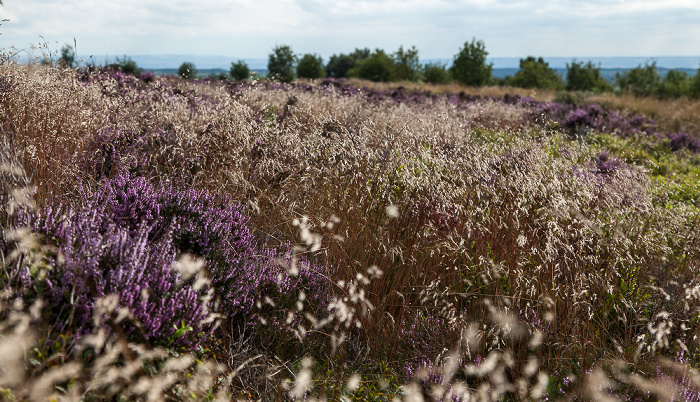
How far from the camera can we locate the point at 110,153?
387 cm

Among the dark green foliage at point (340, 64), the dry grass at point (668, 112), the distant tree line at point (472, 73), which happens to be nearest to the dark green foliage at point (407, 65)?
the distant tree line at point (472, 73)

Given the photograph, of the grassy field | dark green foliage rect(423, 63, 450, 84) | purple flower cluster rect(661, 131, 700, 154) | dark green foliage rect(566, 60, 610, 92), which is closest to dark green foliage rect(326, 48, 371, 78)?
dark green foliage rect(423, 63, 450, 84)

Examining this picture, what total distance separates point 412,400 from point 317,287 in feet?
4.49

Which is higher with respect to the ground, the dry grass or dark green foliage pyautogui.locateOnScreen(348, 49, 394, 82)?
dark green foliage pyautogui.locateOnScreen(348, 49, 394, 82)

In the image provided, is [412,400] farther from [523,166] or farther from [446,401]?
[523,166]

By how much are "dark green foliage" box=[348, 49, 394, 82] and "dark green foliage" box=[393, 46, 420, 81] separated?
813 millimetres

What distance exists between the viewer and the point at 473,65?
3919 centimetres

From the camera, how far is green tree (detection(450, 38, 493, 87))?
1537 inches

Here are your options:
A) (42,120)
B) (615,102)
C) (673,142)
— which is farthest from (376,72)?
(42,120)

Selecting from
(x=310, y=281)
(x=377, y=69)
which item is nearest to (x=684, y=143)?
(x=310, y=281)

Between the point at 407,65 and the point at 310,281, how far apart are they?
1822 inches

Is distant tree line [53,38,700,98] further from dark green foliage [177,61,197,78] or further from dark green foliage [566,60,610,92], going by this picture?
dark green foliage [177,61,197,78]

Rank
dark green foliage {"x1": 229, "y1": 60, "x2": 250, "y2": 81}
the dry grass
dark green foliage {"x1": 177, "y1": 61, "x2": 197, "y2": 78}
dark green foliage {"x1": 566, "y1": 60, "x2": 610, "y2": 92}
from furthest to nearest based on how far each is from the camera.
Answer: dark green foliage {"x1": 566, "y1": 60, "x2": 610, "y2": 92} → dark green foliage {"x1": 229, "y1": 60, "x2": 250, "y2": 81} → the dry grass → dark green foliage {"x1": 177, "y1": 61, "x2": 197, "y2": 78}

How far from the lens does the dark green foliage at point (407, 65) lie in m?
45.8
